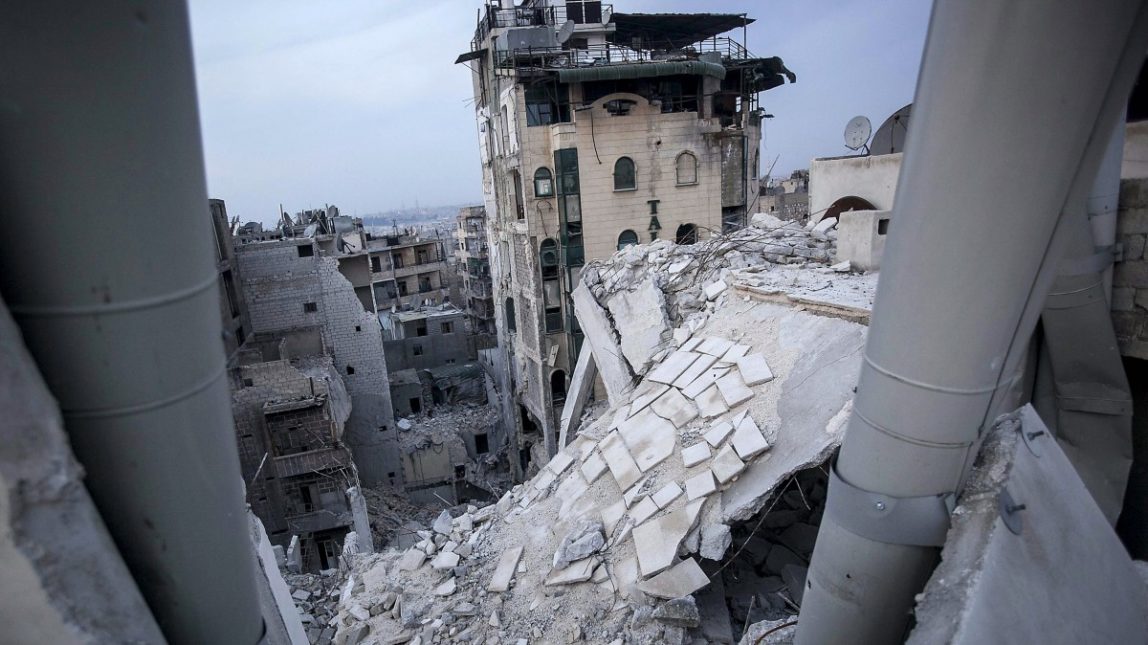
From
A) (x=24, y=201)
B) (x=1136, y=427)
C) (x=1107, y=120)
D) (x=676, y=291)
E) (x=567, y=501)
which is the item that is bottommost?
(x=567, y=501)

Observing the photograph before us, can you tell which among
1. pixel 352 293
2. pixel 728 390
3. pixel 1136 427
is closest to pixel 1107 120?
pixel 728 390

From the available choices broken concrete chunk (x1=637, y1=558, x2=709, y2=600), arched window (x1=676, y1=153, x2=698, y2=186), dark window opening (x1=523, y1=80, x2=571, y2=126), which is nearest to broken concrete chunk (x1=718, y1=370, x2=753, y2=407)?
broken concrete chunk (x1=637, y1=558, x2=709, y2=600)

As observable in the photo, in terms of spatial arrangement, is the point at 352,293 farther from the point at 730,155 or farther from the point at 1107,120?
the point at 1107,120

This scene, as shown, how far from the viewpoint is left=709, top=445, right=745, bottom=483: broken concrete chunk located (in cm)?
521

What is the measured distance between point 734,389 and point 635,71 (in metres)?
16.9

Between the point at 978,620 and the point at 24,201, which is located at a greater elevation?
the point at 24,201

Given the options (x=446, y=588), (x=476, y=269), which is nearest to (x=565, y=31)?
(x=446, y=588)

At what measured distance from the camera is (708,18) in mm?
26219

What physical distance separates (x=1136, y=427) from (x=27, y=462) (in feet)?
24.3

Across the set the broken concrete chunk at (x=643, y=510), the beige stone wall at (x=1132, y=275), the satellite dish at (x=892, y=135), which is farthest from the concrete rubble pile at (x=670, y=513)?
the satellite dish at (x=892, y=135)

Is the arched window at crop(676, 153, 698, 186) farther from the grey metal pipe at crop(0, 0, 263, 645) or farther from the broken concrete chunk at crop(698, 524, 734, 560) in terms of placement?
the grey metal pipe at crop(0, 0, 263, 645)

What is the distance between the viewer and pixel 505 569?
5.79 m

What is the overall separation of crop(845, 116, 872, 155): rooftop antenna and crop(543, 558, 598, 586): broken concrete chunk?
30.2ft

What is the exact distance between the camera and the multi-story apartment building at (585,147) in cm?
2064
